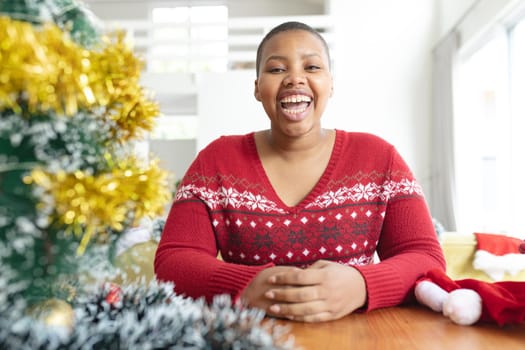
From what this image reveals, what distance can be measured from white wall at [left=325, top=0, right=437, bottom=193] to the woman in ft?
18.0

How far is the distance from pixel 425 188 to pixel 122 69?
6.74 metres

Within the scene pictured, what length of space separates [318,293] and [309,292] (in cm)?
2

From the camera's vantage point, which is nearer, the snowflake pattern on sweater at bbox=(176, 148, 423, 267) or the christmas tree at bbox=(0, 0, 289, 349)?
the christmas tree at bbox=(0, 0, 289, 349)

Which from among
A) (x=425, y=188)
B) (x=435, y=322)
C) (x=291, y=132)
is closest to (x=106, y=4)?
(x=425, y=188)

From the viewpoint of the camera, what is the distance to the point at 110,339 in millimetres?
368

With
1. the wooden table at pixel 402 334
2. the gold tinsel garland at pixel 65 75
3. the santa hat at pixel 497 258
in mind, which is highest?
the gold tinsel garland at pixel 65 75

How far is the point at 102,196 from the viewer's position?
0.35m

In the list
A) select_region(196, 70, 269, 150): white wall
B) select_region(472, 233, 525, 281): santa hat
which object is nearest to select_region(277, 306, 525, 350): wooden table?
select_region(472, 233, 525, 281): santa hat

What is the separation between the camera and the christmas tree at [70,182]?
34 centimetres

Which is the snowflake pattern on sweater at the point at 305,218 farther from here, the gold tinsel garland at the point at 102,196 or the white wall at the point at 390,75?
the white wall at the point at 390,75

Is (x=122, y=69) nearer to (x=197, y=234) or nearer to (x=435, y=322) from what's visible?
(x=435, y=322)

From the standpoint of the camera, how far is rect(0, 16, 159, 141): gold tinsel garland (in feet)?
1.09

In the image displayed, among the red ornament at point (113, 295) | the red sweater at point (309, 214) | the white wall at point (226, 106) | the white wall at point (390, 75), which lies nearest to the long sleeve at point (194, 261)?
the red sweater at point (309, 214)

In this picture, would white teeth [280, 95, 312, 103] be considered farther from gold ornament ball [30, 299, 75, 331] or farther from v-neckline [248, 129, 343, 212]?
gold ornament ball [30, 299, 75, 331]
